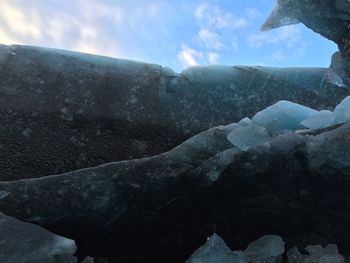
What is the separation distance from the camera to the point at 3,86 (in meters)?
3.00

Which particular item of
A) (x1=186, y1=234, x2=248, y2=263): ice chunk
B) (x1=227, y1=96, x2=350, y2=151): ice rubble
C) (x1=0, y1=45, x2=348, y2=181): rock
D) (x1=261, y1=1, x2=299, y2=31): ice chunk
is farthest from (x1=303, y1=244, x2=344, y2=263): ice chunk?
(x1=261, y1=1, x2=299, y2=31): ice chunk

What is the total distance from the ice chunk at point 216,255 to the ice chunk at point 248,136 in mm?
462

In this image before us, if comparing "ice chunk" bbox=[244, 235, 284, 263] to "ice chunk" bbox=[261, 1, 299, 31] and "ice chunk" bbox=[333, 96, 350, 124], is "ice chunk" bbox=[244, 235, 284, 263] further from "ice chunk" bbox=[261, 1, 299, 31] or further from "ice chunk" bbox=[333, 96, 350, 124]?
"ice chunk" bbox=[261, 1, 299, 31]

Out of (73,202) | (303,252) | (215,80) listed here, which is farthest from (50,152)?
(303,252)

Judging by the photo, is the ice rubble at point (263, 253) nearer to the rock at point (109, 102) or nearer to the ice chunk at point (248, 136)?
the ice chunk at point (248, 136)

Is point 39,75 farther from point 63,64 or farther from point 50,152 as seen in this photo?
point 50,152

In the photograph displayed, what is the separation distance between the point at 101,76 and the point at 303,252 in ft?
5.86

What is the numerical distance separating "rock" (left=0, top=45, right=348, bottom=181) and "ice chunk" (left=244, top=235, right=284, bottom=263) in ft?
3.73

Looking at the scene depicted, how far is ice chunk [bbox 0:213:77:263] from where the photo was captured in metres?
1.81

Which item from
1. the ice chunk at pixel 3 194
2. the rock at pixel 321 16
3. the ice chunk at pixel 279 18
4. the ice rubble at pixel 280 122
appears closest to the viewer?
the ice chunk at pixel 3 194

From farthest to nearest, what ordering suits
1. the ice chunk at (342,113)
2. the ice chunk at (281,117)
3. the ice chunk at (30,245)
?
the ice chunk at (281,117) → the ice chunk at (342,113) → the ice chunk at (30,245)

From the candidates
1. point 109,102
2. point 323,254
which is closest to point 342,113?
point 323,254

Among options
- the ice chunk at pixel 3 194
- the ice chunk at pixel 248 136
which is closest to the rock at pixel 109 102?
the ice chunk at pixel 3 194

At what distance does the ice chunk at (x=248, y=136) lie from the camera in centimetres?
220
